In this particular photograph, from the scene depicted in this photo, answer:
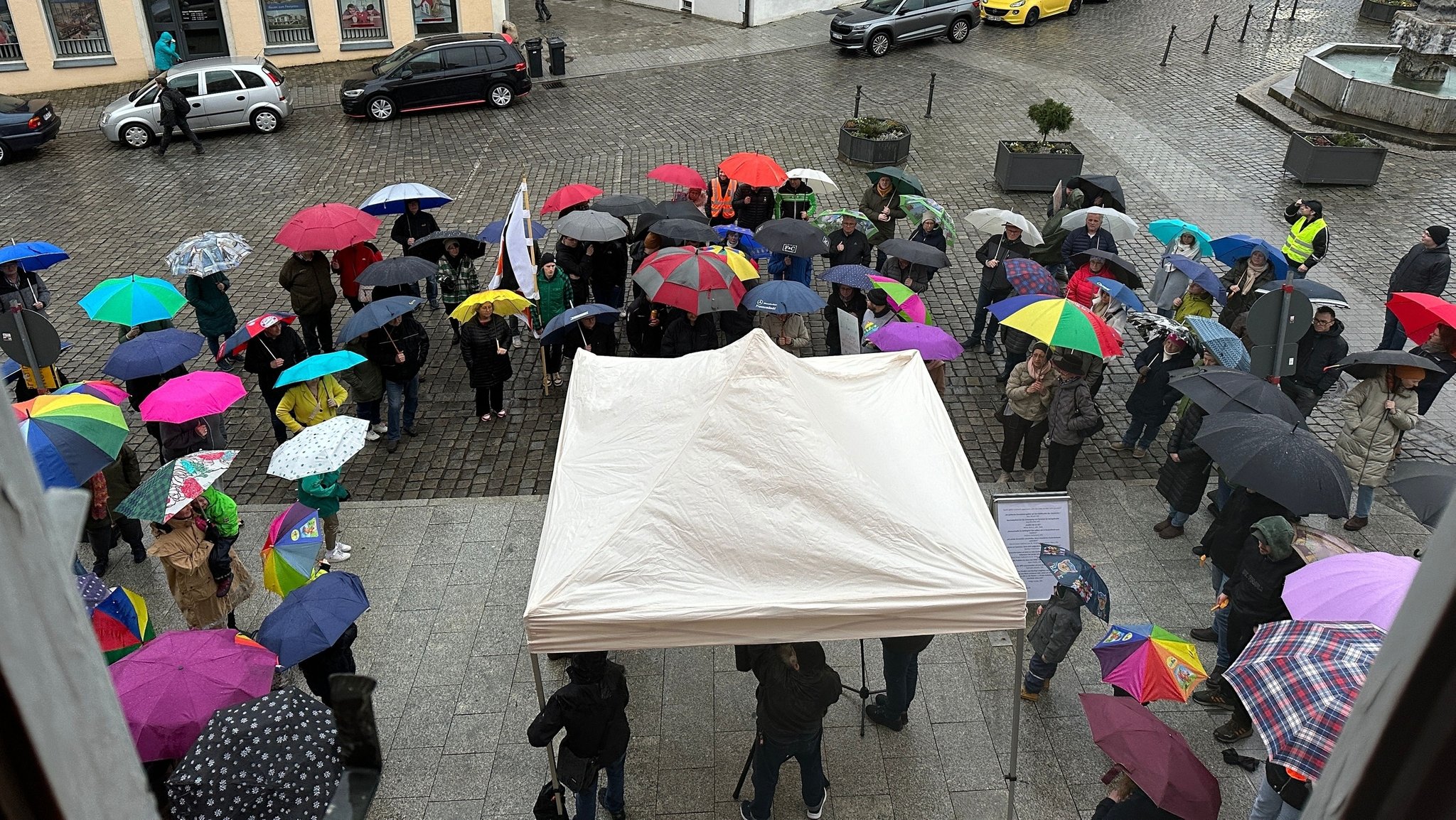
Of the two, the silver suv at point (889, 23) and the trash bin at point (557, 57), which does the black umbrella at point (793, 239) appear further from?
the silver suv at point (889, 23)

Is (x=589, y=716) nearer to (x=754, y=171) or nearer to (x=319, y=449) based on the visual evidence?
(x=319, y=449)

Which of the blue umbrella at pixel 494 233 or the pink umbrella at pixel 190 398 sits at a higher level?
the pink umbrella at pixel 190 398

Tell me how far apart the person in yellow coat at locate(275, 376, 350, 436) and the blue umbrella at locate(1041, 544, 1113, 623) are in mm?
5970

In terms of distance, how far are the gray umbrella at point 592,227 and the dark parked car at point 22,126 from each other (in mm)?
12498

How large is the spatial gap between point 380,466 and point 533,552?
7.44 feet

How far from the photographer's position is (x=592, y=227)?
1092 centimetres

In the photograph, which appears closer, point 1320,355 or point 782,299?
point 1320,355

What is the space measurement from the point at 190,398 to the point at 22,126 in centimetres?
1344

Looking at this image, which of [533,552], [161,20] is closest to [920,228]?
[533,552]

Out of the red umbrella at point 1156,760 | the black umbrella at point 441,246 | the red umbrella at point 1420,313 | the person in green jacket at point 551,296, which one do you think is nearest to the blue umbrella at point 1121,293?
the red umbrella at point 1420,313

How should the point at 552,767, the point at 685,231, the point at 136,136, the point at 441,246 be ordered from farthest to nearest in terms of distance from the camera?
the point at 136,136 < the point at 441,246 < the point at 685,231 < the point at 552,767

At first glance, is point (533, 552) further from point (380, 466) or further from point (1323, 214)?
point (1323, 214)

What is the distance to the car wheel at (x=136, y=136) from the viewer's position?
1853cm

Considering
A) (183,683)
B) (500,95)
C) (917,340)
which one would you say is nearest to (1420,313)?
(917,340)
